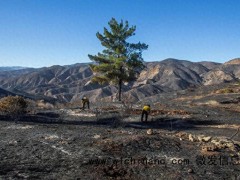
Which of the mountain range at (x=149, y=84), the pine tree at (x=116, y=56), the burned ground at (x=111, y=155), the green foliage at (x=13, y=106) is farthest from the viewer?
the mountain range at (x=149, y=84)

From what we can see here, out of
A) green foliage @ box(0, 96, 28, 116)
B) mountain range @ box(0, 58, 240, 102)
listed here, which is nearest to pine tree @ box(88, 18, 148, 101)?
green foliage @ box(0, 96, 28, 116)

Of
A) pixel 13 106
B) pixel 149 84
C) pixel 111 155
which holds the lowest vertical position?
pixel 111 155

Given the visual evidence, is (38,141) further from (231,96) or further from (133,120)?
(231,96)

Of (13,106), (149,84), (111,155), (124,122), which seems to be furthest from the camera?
(149,84)

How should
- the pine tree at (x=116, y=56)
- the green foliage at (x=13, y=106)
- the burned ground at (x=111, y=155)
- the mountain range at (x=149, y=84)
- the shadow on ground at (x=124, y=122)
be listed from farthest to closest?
1. the mountain range at (x=149, y=84)
2. the pine tree at (x=116, y=56)
3. the green foliage at (x=13, y=106)
4. the shadow on ground at (x=124, y=122)
5. the burned ground at (x=111, y=155)

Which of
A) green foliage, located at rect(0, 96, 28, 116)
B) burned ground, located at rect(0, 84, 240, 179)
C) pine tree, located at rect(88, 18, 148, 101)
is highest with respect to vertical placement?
pine tree, located at rect(88, 18, 148, 101)

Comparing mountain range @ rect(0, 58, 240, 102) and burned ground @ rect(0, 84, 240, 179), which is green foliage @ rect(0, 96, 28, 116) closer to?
burned ground @ rect(0, 84, 240, 179)

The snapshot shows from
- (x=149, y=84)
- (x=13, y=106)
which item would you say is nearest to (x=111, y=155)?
(x=13, y=106)

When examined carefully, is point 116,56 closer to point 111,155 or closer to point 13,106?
point 13,106

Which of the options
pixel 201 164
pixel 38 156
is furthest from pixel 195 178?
pixel 38 156

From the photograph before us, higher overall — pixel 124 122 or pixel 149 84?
pixel 149 84

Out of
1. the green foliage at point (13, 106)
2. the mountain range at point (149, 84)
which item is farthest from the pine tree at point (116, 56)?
the mountain range at point (149, 84)

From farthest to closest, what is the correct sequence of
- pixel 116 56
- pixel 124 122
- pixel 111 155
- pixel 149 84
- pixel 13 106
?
pixel 149 84 < pixel 116 56 < pixel 13 106 < pixel 124 122 < pixel 111 155

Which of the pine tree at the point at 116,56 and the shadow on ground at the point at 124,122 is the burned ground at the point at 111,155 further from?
the pine tree at the point at 116,56
